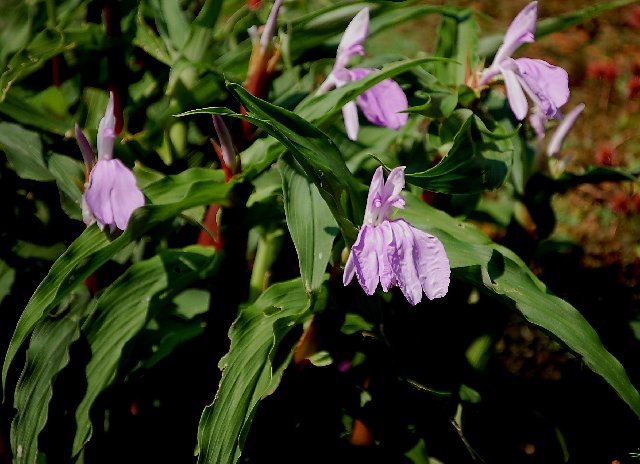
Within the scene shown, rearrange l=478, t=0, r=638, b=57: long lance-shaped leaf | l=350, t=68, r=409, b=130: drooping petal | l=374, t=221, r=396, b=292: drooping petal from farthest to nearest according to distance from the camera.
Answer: l=478, t=0, r=638, b=57: long lance-shaped leaf, l=350, t=68, r=409, b=130: drooping petal, l=374, t=221, r=396, b=292: drooping petal

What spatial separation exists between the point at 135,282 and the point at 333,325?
1.28 feet

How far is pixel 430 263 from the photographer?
944mm

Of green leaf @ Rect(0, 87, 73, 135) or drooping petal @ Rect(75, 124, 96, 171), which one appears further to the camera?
green leaf @ Rect(0, 87, 73, 135)

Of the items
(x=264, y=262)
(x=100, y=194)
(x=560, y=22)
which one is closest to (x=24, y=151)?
(x=100, y=194)

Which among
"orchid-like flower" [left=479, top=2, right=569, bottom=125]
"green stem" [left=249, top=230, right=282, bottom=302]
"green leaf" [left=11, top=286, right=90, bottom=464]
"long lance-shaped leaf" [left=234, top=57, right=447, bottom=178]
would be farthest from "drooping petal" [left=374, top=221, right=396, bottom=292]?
"green leaf" [left=11, top=286, right=90, bottom=464]

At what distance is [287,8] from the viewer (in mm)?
1745

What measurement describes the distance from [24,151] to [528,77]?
1016 millimetres

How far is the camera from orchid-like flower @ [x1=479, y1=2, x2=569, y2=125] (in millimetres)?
1169

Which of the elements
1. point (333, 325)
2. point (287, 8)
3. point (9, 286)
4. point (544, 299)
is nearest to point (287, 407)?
point (333, 325)

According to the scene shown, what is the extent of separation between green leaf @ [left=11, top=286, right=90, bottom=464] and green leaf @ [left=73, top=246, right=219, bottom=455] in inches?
1.9

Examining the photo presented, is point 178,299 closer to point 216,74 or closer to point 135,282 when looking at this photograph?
point 135,282

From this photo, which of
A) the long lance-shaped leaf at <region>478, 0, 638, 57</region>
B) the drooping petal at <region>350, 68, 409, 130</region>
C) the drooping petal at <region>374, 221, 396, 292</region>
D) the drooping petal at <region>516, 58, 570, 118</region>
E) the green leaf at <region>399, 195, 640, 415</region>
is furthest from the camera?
the long lance-shaped leaf at <region>478, 0, 638, 57</region>

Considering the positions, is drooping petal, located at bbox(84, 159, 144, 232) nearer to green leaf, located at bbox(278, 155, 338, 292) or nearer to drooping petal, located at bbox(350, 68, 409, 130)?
green leaf, located at bbox(278, 155, 338, 292)

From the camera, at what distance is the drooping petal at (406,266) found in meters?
0.92
